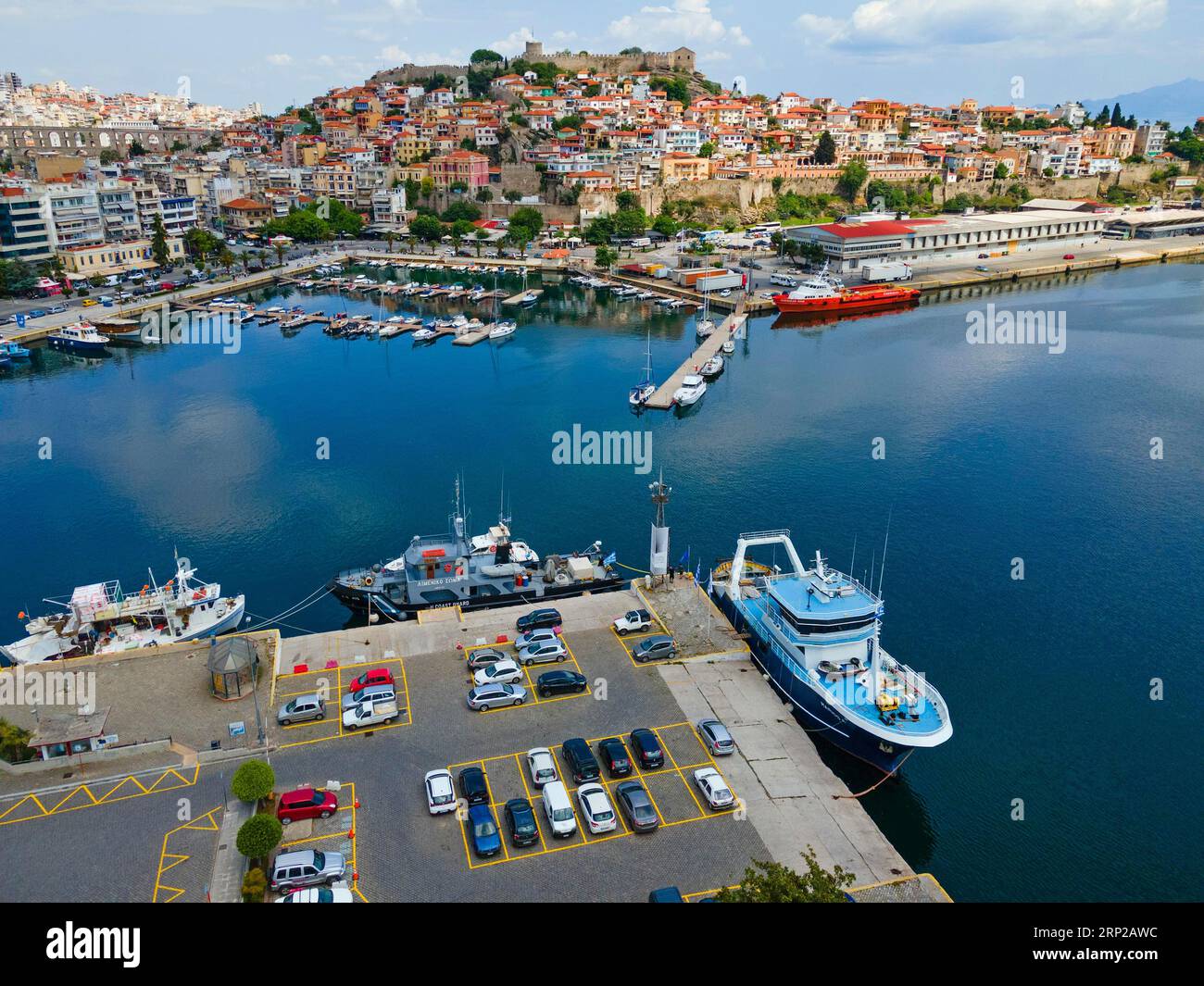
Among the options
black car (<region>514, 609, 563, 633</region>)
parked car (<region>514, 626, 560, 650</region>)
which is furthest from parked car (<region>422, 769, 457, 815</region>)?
black car (<region>514, 609, 563, 633</region>)

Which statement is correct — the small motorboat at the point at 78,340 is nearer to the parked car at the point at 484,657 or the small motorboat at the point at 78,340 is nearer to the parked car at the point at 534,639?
the parked car at the point at 484,657

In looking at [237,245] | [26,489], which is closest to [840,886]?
[26,489]

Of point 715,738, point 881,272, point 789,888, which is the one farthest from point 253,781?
point 881,272

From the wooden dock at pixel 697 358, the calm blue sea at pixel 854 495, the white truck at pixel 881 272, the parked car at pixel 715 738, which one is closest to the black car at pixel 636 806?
the parked car at pixel 715 738

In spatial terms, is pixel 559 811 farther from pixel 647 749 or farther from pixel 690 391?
pixel 690 391

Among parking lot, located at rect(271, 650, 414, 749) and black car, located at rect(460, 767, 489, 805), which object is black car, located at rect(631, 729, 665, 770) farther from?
parking lot, located at rect(271, 650, 414, 749)

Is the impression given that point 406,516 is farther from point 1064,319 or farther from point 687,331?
point 1064,319
